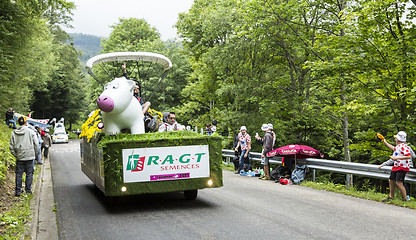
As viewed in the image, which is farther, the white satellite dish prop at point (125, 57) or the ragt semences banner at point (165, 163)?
the white satellite dish prop at point (125, 57)

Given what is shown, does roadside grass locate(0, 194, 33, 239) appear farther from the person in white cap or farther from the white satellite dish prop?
the person in white cap

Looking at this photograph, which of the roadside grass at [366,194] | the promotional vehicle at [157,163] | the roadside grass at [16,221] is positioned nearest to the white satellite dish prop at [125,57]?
the promotional vehicle at [157,163]

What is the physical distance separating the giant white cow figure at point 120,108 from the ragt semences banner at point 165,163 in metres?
0.88

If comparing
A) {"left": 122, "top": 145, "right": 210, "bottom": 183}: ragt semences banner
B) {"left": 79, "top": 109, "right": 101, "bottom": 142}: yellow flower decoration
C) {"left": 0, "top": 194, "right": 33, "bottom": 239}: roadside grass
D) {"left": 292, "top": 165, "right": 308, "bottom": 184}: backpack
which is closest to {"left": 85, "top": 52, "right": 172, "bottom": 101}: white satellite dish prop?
{"left": 79, "top": 109, "right": 101, "bottom": 142}: yellow flower decoration

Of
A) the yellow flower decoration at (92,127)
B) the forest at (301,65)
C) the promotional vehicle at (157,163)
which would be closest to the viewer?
the promotional vehicle at (157,163)

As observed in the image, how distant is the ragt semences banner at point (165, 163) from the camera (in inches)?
301

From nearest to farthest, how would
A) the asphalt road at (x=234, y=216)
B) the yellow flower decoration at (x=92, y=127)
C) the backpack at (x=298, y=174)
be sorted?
the asphalt road at (x=234, y=216) → the yellow flower decoration at (x=92, y=127) → the backpack at (x=298, y=174)

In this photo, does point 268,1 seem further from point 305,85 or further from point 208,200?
point 208,200

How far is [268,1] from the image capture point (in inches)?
744

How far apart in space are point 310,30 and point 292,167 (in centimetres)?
956

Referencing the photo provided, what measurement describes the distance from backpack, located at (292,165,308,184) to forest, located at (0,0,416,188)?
9.22 ft

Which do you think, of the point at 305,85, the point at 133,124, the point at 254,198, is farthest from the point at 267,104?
the point at 133,124

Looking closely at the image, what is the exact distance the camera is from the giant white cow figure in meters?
7.77

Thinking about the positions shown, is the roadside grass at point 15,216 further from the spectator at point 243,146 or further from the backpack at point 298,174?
the spectator at point 243,146
